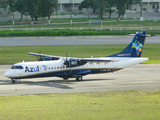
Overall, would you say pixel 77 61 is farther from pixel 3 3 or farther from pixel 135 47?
pixel 3 3

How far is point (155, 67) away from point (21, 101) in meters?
26.6

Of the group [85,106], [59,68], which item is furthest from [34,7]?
[85,106]

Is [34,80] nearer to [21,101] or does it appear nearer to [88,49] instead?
[21,101]

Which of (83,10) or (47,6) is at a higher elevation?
(83,10)

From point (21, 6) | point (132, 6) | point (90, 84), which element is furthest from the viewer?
point (132, 6)

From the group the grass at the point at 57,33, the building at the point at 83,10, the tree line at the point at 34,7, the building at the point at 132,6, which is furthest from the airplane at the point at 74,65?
the building at the point at 132,6

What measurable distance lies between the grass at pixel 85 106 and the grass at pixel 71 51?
2469 cm

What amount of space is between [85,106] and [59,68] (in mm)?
12479

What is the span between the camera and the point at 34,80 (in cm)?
3588

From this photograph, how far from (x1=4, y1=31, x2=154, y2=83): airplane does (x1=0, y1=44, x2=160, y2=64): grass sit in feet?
41.8

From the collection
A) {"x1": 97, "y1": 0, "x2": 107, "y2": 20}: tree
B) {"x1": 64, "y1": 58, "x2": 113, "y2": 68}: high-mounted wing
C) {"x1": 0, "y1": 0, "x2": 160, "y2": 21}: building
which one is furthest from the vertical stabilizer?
{"x1": 0, "y1": 0, "x2": 160, "y2": 21}: building

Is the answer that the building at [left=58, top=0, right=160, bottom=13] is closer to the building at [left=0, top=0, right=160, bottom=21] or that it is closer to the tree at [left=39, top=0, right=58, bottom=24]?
the building at [left=0, top=0, right=160, bottom=21]

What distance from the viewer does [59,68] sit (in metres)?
34.7

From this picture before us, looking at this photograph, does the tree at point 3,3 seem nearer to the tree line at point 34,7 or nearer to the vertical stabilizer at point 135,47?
the tree line at point 34,7
